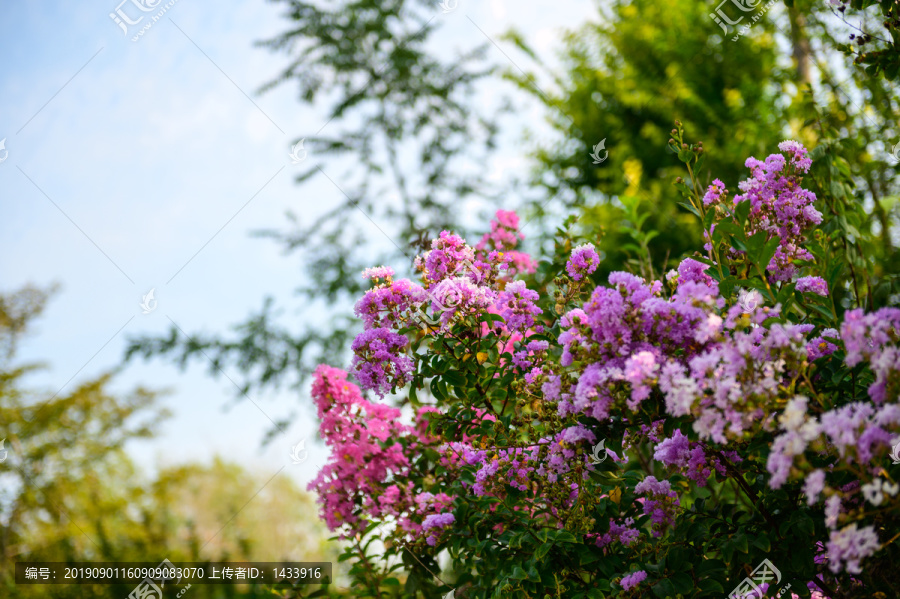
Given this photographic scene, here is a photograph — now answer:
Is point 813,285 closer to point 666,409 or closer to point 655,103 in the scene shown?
point 666,409

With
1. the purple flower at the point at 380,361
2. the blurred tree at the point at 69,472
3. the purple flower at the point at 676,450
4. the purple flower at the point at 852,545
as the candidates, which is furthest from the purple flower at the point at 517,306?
the blurred tree at the point at 69,472

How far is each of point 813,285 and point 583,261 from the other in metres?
0.69

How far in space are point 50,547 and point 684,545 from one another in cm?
1014

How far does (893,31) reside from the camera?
1.90 m

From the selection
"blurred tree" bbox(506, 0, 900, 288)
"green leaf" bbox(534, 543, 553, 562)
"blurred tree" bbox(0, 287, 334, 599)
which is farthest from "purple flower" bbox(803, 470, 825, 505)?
"blurred tree" bbox(0, 287, 334, 599)

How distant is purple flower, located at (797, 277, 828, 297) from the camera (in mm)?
1855

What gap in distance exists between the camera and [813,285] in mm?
1854

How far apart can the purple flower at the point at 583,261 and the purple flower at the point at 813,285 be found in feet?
2.00

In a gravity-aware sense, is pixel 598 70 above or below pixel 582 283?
above

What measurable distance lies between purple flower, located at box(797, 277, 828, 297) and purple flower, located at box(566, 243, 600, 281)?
610mm

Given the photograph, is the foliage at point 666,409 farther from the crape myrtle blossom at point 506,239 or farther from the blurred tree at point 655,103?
the blurred tree at point 655,103

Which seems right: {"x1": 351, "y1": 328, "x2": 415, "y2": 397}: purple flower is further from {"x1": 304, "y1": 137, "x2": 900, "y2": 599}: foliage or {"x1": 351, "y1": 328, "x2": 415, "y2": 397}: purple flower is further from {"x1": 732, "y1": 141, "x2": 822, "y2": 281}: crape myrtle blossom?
{"x1": 732, "y1": 141, "x2": 822, "y2": 281}: crape myrtle blossom

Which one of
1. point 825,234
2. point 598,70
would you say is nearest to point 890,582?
point 825,234

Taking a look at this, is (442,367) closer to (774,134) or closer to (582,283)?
(582,283)
